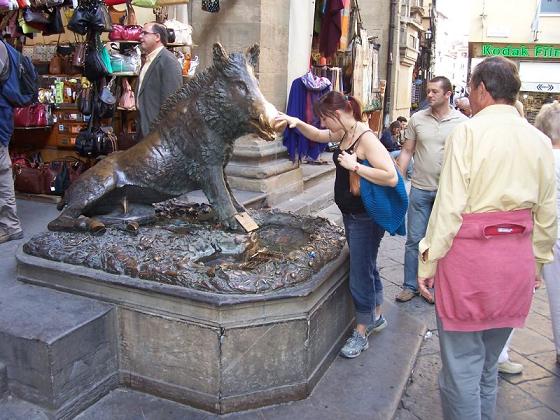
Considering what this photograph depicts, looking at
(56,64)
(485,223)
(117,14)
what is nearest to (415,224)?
(485,223)

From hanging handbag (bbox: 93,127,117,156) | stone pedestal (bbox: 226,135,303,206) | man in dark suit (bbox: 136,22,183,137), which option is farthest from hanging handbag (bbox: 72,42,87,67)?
stone pedestal (bbox: 226,135,303,206)

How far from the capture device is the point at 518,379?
11.7 feet

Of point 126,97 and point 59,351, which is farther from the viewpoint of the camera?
point 126,97

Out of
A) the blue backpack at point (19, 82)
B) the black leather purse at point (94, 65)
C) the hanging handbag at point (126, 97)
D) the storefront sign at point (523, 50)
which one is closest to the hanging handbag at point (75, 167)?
the hanging handbag at point (126, 97)

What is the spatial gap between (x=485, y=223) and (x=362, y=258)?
3.92 feet

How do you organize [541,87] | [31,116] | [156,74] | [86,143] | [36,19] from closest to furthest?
[156,74] < [36,19] < [86,143] < [31,116] < [541,87]

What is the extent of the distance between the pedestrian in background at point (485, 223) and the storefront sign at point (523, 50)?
23593 millimetres

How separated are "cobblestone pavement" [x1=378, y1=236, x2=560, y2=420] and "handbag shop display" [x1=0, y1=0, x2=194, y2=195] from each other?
149 inches

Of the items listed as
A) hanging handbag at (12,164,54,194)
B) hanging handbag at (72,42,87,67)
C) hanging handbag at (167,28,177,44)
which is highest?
hanging handbag at (167,28,177,44)

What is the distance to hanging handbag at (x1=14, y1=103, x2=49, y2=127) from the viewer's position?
6512mm

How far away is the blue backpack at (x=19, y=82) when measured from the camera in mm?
4535

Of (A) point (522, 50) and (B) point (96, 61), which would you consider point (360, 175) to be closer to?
(B) point (96, 61)

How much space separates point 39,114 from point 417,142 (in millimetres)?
4484

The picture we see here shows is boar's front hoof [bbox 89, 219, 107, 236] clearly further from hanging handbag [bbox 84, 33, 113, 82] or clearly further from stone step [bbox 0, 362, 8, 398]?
hanging handbag [bbox 84, 33, 113, 82]
